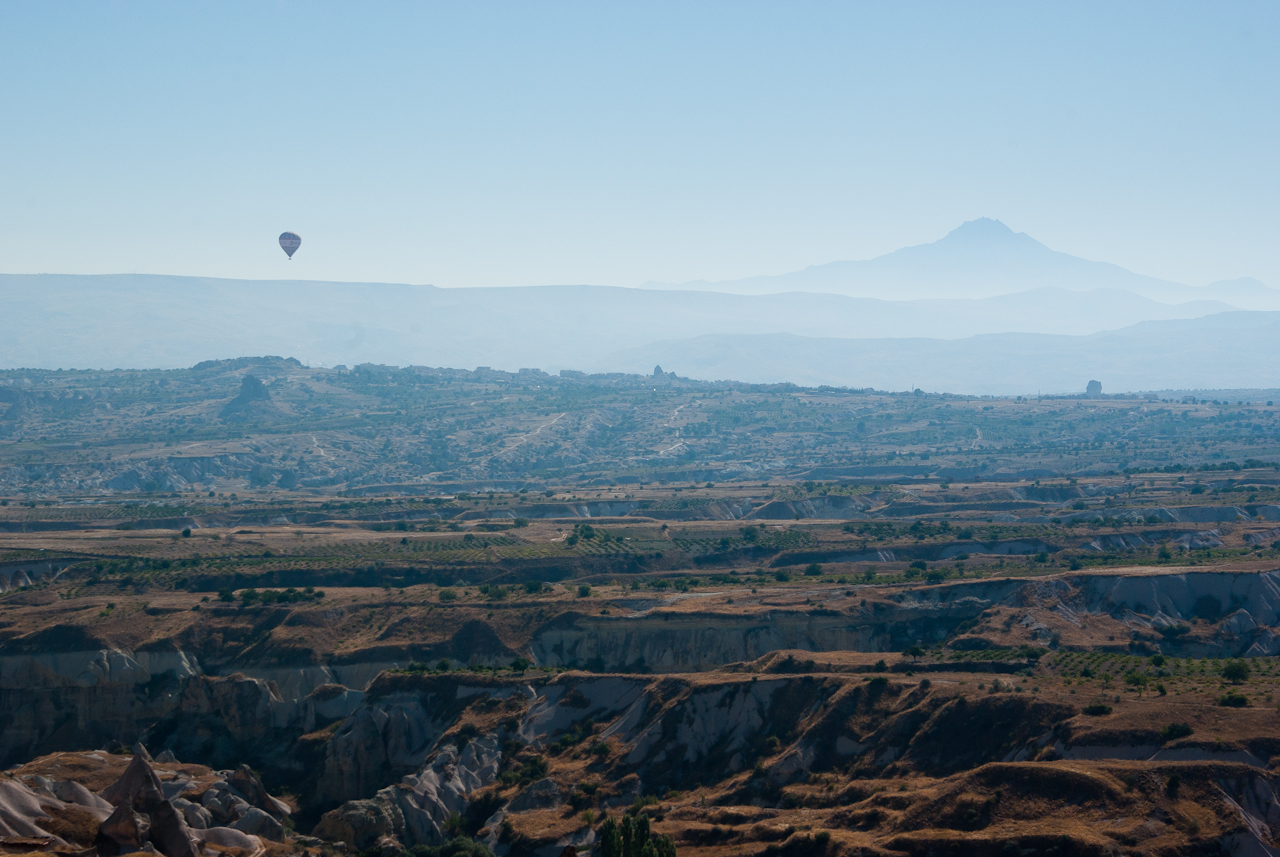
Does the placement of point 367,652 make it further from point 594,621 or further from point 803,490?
point 803,490

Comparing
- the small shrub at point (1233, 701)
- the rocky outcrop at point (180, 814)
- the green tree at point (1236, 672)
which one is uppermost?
the small shrub at point (1233, 701)

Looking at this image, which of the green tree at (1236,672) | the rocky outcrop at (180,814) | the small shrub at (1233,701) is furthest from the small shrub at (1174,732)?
the rocky outcrop at (180,814)

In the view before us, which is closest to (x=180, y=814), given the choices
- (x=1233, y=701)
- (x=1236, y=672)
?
(x=1233, y=701)

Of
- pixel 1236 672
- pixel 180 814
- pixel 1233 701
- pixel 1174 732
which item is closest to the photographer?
pixel 1174 732

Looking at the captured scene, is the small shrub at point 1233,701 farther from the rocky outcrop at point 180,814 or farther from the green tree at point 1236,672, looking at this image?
the rocky outcrop at point 180,814

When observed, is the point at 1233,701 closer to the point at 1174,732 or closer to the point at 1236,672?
the point at 1174,732

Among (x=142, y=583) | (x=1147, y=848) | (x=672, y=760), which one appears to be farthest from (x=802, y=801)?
(x=142, y=583)

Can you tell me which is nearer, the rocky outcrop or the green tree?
the rocky outcrop

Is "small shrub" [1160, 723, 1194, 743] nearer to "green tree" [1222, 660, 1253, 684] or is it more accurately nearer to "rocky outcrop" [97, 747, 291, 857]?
"green tree" [1222, 660, 1253, 684]

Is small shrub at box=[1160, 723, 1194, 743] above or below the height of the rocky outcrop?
above

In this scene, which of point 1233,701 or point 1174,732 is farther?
point 1233,701

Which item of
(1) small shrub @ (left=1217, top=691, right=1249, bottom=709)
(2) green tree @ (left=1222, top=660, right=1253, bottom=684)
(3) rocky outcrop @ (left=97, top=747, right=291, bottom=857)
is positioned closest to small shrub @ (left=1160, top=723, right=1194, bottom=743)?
(1) small shrub @ (left=1217, top=691, right=1249, bottom=709)

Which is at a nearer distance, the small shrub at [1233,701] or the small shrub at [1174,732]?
the small shrub at [1174,732]
